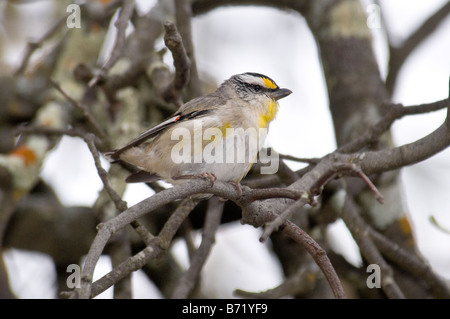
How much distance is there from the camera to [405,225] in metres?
5.46

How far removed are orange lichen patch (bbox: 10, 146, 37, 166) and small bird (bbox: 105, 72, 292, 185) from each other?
4.03 ft

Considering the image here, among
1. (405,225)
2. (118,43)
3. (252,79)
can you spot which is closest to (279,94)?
(252,79)

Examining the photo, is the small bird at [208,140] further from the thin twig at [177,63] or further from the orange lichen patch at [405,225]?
the orange lichen patch at [405,225]

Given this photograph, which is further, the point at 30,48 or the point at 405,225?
the point at 30,48

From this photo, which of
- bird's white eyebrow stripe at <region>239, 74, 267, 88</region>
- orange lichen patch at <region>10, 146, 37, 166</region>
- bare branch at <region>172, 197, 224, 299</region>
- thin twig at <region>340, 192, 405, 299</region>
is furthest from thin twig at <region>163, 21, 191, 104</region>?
thin twig at <region>340, 192, 405, 299</region>

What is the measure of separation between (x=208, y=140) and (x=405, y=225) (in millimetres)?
2256

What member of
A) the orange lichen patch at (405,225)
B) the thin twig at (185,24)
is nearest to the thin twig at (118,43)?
the thin twig at (185,24)

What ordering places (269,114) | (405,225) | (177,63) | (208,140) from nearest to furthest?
(208,140), (177,63), (269,114), (405,225)

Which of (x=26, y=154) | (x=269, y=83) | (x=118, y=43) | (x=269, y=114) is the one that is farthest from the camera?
(x=26, y=154)

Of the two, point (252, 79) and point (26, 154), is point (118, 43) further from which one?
point (26, 154)

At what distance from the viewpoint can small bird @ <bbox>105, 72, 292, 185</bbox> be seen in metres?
4.34

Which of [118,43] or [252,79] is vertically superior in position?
[118,43]

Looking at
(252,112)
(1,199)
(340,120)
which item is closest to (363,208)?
(340,120)
